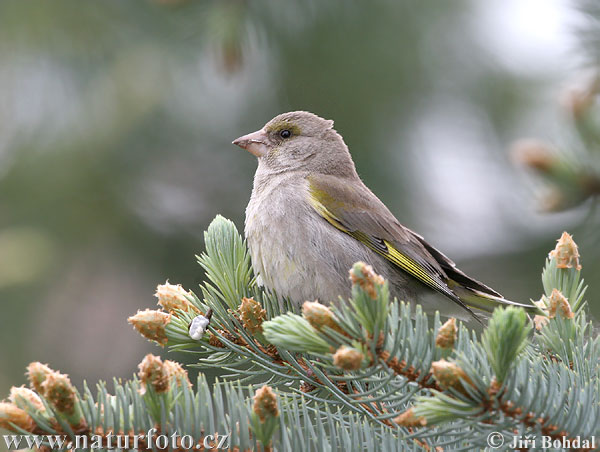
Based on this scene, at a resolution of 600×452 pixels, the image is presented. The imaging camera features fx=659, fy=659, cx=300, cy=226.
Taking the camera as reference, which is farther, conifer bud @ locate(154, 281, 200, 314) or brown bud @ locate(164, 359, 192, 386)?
conifer bud @ locate(154, 281, 200, 314)

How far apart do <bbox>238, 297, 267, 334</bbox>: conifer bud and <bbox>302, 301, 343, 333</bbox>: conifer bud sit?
581mm

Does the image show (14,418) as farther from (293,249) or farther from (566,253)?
(293,249)

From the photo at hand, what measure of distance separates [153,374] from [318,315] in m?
0.41

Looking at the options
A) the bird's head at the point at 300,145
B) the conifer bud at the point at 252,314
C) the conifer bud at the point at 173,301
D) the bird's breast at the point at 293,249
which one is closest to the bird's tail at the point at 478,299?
the bird's breast at the point at 293,249

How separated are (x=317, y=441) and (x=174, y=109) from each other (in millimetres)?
3300

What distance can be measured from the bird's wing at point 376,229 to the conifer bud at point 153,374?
1.99 meters

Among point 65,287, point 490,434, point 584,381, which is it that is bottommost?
point 490,434

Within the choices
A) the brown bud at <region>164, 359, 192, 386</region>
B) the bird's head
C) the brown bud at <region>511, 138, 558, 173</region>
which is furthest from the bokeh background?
the brown bud at <region>164, 359, 192, 386</region>

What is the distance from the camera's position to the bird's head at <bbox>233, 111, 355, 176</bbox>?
4.10m

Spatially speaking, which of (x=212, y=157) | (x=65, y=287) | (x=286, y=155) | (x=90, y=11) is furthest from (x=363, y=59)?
(x=65, y=287)

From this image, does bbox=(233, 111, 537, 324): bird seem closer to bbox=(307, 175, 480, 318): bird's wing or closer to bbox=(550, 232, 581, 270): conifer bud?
bbox=(307, 175, 480, 318): bird's wing

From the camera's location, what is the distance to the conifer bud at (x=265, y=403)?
1.52 meters

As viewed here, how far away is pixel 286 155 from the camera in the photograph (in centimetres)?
414

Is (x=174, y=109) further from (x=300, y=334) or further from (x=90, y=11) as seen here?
(x=300, y=334)
